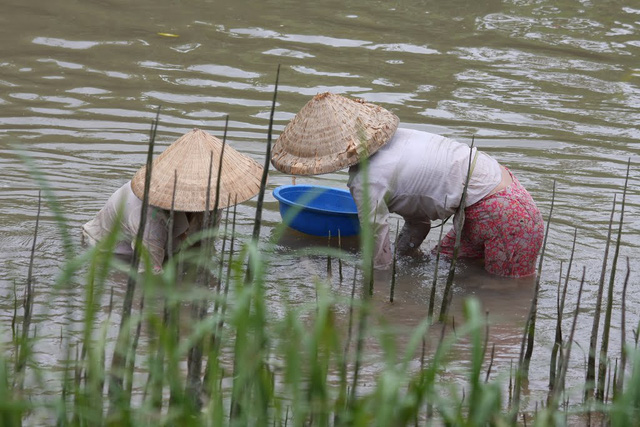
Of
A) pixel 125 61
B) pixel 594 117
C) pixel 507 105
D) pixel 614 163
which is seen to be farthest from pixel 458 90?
pixel 125 61

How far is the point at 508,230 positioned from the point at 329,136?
1.09 meters

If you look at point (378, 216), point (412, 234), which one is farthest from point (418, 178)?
point (412, 234)

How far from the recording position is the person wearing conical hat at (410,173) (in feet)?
17.0

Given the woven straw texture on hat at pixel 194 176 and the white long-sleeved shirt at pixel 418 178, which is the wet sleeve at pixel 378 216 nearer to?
the white long-sleeved shirt at pixel 418 178

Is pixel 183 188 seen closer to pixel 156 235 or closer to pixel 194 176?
pixel 194 176

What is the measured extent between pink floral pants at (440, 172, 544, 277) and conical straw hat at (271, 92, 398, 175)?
2.21 ft

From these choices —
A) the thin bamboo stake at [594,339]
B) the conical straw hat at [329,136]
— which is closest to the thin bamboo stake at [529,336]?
the thin bamboo stake at [594,339]

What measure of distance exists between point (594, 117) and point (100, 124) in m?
4.10

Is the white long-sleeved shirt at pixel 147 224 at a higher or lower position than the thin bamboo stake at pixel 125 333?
lower

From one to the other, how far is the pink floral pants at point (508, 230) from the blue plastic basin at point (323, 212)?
72 cm

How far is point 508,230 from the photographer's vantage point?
5363mm

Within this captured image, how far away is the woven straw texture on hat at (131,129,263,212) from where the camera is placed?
16.3 ft

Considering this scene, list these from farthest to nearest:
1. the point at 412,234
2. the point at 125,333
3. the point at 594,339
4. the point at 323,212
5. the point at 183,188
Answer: the point at 412,234, the point at 323,212, the point at 183,188, the point at 594,339, the point at 125,333

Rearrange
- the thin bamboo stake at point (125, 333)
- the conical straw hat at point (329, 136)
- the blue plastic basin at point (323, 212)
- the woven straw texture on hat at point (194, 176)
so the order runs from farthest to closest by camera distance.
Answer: the blue plastic basin at point (323, 212) < the conical straw hat at point (329, 136) < the woven straw texture on hat at point (194, 176) < the thin bamboo stake at point (125, 333)
